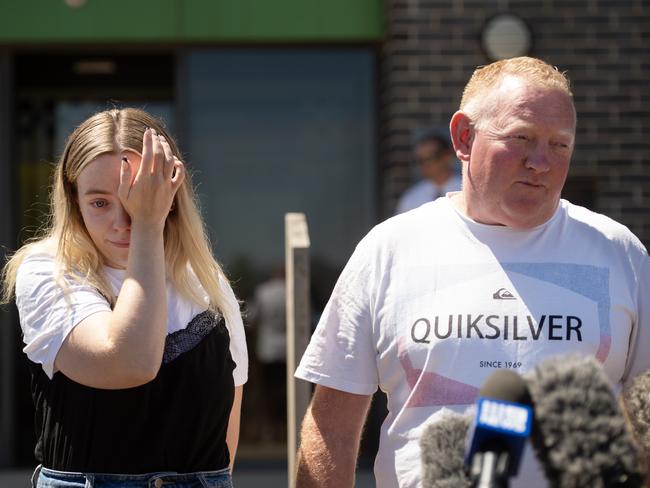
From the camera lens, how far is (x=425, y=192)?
6520 mm

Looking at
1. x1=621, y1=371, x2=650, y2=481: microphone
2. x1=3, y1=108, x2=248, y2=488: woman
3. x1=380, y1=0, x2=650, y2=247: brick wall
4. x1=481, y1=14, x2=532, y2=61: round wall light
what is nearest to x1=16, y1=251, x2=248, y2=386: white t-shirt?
x1=3, y1=108, x2=248, y2=488: woman

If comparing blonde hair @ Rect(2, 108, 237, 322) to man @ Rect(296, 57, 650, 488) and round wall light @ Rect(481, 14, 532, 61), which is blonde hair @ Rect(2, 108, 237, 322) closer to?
man @ Rect(296, 57, 650, 488)

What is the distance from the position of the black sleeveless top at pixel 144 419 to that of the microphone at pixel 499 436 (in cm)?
133

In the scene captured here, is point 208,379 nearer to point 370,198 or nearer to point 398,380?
point 398,380

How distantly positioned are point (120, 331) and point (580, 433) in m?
1.27

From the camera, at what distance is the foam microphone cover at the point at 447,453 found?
4.79 ft

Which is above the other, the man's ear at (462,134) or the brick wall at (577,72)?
the brick wall at (577,72)

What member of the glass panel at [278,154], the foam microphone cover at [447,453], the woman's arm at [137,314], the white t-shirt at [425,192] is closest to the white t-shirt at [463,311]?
the woman's arm at [137,314]

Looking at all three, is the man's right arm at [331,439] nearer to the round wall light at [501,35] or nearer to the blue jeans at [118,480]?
the blue jeans at [118,480]

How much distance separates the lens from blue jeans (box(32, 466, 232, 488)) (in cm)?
246

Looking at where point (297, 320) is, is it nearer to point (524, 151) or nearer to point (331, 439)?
point (331, 439)

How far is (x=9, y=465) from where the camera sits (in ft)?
25.0

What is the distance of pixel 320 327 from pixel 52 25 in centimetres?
519

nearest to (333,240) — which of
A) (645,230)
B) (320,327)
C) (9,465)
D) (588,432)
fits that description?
(645,230)
